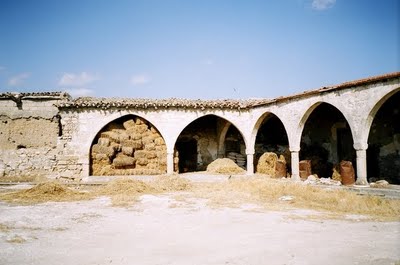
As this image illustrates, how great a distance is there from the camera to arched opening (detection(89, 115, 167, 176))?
55.0 ft

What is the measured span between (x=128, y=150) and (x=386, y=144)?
12.1m

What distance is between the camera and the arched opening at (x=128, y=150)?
16.8m

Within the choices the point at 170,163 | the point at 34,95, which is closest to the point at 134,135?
the point at 170,163

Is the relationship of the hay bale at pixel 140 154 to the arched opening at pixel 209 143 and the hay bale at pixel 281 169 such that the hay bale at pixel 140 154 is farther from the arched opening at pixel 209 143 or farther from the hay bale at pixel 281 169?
the hay bale at pixel 281 169

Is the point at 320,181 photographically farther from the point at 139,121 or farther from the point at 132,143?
the point at 139,121

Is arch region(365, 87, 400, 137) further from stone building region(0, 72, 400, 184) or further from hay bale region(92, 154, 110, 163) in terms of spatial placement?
hay bale region(92, 154, 110, 163)

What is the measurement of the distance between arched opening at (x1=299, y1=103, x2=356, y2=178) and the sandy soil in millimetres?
9360

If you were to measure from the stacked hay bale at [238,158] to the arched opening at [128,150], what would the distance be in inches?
203

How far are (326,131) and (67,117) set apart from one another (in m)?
13.6

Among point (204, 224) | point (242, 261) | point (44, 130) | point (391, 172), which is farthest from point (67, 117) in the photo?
point (391, 172)

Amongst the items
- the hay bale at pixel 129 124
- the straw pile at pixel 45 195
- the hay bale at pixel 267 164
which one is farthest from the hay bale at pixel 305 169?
the straw pile at pixel 45 195

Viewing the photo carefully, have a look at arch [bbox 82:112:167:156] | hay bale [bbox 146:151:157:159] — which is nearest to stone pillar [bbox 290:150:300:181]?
hay bale [bbox 146:151:157:159]

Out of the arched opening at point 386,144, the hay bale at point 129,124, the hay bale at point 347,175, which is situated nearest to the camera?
the hay bale at point 347,175

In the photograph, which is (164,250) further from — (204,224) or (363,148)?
(363,148)
